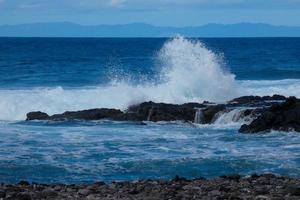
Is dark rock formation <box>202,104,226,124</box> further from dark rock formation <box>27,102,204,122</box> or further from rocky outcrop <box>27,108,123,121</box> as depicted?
rocky outcrop <box>27,108,123,121</box>

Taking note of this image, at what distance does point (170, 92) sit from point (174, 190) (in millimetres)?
20675

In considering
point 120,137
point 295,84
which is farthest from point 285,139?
point 295,84

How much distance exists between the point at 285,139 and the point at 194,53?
53.4 feet

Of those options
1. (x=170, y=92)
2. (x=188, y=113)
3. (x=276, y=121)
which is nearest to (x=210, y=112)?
(x=188, y=113)

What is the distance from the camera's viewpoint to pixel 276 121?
20.7 metres

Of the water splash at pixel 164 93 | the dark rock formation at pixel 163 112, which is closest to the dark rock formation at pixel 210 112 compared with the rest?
the dark rock formation at pixel 163 112

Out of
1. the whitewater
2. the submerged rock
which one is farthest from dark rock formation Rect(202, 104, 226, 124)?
the whitewater

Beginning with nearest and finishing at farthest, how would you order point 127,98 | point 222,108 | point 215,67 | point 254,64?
point 222,108 < point 127,98 < point 215,67 < point 254,64

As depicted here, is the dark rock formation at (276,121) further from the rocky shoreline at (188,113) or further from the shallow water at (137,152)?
the shallow water at (137,152)

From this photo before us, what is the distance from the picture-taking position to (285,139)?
62.6 ft

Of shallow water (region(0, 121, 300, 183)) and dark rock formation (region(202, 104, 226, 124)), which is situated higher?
dark rock formation (region(202, 104, 226, 124))

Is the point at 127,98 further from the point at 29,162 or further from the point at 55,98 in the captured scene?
the point at 29,162

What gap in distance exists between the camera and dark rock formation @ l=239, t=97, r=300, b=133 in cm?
2044

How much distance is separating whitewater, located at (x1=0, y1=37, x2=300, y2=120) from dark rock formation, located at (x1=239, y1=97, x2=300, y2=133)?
943cm
